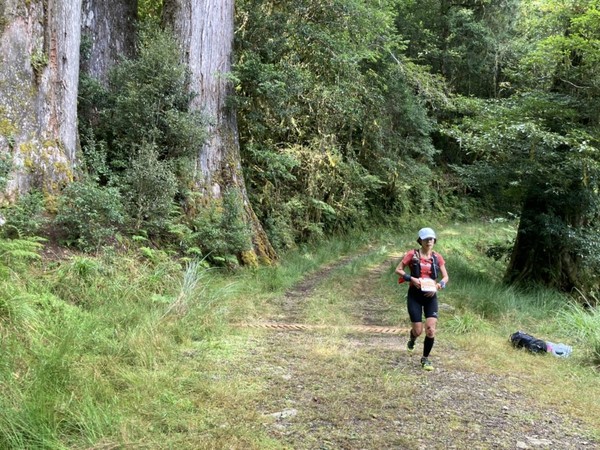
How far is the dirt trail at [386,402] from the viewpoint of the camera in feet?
10.7

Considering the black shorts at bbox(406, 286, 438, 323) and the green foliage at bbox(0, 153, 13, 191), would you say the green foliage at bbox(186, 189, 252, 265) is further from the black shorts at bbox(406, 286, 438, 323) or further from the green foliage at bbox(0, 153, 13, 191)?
the black shorts at bbox(406, 286, 438, 323)

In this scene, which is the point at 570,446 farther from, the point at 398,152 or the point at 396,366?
the point at 398,152

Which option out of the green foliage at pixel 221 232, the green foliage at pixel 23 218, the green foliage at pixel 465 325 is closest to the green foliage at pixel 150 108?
the green foliage at pixel 221 232

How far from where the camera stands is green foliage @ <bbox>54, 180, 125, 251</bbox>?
6.14 metres

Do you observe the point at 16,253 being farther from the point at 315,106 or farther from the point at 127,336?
the point at 315,106

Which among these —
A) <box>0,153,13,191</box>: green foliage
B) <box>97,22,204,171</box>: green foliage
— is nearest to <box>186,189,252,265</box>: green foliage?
<box>97,22,204,171</box>: green foliage

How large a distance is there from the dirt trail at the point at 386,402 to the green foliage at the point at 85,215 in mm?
2534

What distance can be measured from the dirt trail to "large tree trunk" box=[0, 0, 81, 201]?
373 cm

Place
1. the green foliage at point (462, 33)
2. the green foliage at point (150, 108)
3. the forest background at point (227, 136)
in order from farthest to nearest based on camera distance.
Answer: the green foliage at point (462, 33)
the green foliage at point (150, 108)
the forest background at point (227, 136)

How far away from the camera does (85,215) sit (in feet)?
20.4

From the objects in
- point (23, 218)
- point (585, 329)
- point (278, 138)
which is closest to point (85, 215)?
point (23, 218)

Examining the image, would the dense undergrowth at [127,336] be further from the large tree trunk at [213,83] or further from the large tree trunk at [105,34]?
the large tree trunk at [105,34]

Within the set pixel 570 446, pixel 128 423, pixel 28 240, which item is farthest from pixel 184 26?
pixel 570 446

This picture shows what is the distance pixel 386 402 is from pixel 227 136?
7552 millimetres
